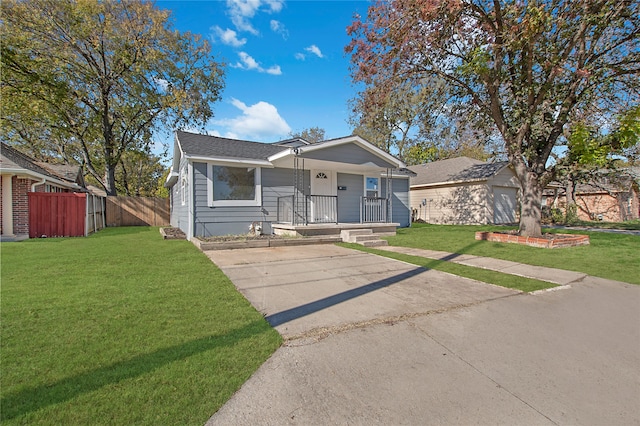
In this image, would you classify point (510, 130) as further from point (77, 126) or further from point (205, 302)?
point (77, 126)

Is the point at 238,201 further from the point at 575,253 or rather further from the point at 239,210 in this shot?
the point at 575,253

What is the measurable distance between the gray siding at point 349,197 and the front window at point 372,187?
385 millimetres

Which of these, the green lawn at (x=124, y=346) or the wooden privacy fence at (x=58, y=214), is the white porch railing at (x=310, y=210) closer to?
the green lawn at (x=124, y=346)

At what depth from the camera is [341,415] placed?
180 centimetres

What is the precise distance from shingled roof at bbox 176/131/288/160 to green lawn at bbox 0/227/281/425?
5.49m

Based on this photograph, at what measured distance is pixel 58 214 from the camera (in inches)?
427

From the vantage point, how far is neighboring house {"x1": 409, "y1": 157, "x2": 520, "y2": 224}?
646 inches

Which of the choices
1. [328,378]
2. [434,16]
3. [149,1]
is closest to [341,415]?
[328,378]

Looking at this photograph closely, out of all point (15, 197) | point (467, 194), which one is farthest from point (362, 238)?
point (15, 197)

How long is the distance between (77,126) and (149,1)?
899cm

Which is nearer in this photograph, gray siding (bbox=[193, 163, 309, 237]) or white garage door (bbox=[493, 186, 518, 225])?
gray siding (bbox=[193, 163, 309, 237])

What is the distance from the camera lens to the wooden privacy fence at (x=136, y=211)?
17625mm

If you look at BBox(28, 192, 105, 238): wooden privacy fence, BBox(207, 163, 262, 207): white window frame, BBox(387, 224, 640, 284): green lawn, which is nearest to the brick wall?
BBox(28, 192, 105, 238): wooden privacy fence

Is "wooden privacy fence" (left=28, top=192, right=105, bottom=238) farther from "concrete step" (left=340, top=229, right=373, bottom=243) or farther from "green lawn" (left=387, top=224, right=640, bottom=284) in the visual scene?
"green lawn" (left=387, top=224, right=640, bottom=284)
